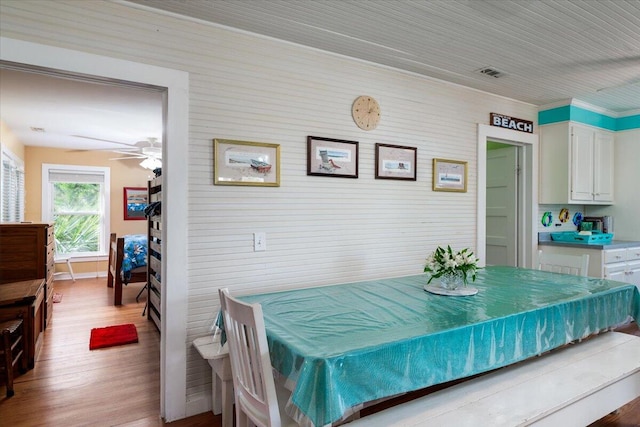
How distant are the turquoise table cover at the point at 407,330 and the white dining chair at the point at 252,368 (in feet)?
0.29

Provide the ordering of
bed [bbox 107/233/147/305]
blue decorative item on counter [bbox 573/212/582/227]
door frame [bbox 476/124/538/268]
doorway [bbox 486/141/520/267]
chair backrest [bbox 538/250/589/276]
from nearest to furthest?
chair backrest [bbox 538/250/589/276], door frame [bbox 476/124/538/268], doorway [bbox 486/141/520/267], blue decorative item on counter [bbox 573/212/582/227], bed [bbox 107/233/147/305]

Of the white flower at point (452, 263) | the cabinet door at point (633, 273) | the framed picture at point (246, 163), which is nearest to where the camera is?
the white flower at point (452, 263)

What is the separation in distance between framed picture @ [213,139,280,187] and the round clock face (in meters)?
0.76

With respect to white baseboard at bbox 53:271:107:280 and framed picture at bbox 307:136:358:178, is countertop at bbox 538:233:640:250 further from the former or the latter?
white baseboard at bbox 53:271:107:280

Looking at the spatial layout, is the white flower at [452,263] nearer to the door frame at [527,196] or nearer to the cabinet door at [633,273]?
the door frame at [527,196]

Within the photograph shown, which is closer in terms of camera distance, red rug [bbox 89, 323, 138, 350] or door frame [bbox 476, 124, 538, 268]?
red rug [bbox 89, 323, 138, 350]

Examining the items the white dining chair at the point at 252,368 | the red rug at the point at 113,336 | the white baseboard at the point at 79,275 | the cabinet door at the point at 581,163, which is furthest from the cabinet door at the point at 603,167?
the white baseboard at the point at 79,275

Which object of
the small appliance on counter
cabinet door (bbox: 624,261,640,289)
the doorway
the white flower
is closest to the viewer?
the white flower

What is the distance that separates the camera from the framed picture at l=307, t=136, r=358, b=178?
276 cm

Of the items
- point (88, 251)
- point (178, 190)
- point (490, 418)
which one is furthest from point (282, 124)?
point (88, 251)

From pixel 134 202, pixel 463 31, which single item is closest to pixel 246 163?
pixel 463 31

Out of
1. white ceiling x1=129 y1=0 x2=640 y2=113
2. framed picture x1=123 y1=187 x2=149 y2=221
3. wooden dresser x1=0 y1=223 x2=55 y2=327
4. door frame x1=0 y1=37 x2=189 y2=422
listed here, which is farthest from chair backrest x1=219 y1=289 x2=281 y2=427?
framed picture x1=123 y1=187 x2=149 y2=221

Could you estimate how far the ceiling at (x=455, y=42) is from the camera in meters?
2.18

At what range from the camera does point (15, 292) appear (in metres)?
3.08
